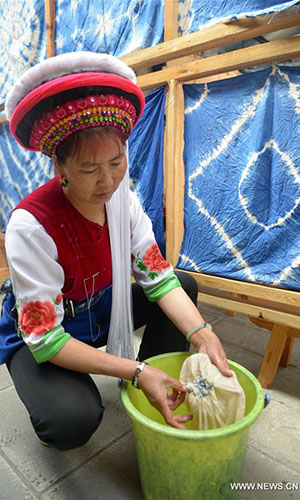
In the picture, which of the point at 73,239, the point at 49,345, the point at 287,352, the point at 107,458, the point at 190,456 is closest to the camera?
the point at 190,456

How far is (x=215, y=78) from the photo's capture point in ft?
4.75

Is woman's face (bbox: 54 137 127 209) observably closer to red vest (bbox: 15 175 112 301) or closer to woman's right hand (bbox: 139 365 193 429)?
red vest (bbox: 15 175 112 301)

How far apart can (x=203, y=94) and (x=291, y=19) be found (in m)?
0.43

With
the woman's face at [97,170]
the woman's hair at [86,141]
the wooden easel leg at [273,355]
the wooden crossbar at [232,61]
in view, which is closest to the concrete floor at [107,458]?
the wooden easel leg at [273,355]

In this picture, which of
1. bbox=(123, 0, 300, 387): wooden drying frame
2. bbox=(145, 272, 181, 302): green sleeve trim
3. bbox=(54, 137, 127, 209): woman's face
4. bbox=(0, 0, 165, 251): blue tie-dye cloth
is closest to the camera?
bbox=(54, 137, 127, 209): woman's face

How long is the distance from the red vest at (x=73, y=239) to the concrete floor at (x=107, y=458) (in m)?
0.52

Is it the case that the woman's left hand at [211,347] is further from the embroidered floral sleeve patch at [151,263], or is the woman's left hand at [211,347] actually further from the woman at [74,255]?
the embroidered floral sleeve patch at [151,263]

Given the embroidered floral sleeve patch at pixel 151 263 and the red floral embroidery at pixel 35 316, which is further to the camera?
the embroidered floral sleeve patch at pixel 151 263

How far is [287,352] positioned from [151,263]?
33.5 inches

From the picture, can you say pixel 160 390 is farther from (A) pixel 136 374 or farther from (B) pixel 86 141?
(B) pixel 86 141

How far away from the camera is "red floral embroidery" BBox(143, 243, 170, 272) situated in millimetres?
1124

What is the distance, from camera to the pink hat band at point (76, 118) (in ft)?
2.54

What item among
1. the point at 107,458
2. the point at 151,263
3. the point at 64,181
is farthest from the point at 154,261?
the point at 107,458

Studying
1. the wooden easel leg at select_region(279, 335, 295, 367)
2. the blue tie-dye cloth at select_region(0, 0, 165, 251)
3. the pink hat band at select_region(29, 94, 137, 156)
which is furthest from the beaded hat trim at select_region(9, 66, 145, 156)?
the wooden easel leg at select_region(279, 335, 295, 367)
